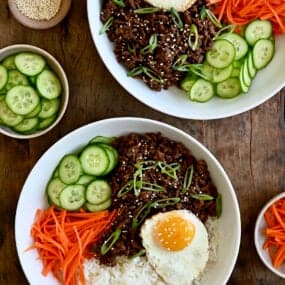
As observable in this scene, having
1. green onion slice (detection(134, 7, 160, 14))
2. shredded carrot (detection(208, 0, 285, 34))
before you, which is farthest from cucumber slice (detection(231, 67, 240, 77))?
green onion slice (detection(134, 7, 160, 14))

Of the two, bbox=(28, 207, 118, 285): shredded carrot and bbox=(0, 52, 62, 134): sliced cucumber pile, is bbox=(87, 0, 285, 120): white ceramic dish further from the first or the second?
bbox=(28, 207, 118, 285): shredded carrot

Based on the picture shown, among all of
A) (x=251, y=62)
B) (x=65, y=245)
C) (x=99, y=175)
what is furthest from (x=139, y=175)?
(x=251, y=62)

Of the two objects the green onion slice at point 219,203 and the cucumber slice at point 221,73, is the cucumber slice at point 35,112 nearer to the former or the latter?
the cucumber slice at point 221,73

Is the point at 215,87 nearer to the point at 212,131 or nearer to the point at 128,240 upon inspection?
the point at 212,131

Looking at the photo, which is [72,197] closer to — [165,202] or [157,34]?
[165,202]

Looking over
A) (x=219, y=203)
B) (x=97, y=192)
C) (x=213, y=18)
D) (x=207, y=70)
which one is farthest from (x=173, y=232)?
(x=213, y=18)
